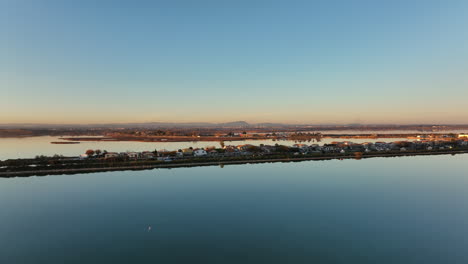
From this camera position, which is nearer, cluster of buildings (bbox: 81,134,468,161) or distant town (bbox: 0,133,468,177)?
distant town (bbox: 0,133,468,177)

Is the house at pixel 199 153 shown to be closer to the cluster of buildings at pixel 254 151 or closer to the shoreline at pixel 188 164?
the cluster of buildings at pixel 254 151

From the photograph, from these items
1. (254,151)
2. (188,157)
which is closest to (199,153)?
(188,157)

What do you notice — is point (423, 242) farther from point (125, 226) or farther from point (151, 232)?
point (125, 226)

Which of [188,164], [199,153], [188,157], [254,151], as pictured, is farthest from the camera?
[254,151]

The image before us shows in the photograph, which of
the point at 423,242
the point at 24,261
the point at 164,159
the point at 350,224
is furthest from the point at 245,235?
the point at 164,159

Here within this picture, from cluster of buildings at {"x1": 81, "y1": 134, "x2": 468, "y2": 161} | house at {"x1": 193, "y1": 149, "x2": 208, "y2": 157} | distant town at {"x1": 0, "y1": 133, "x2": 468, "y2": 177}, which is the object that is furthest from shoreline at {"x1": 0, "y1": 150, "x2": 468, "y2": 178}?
house at {"x1": 193, "y1": 149, "x2": 208, "y2": 157}

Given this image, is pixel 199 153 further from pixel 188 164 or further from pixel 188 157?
pixel 188 164

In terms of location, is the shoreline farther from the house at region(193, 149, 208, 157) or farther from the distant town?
the house at region(193, 149, 208, 157)

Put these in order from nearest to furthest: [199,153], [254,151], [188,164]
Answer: [188,164] < [199,153] < [254,151]

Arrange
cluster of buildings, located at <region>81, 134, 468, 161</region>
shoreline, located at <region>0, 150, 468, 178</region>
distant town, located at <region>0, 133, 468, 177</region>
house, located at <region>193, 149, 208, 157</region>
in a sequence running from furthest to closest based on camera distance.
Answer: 1. house, located at <region>193, 149, 208, 157</region>
2. cluster of buildings, located at <region>81, 134, 468, 161</region>
3. distant town, located at <region>0, 133, 468, 177</region>
4. shoreline, located at <region>0, 150, 468, 178</region>

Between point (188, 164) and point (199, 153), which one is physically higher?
point (199, 153)

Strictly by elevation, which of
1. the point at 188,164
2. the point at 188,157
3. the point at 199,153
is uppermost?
the point at 199,153

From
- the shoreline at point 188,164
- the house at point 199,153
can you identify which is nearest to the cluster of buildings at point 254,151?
the house at point 199,153
